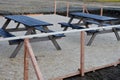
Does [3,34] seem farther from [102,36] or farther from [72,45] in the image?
[102,36]

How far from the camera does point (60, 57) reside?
6301 mm

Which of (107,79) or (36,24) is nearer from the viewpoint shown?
(107,79)

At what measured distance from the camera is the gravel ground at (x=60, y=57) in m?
5.21

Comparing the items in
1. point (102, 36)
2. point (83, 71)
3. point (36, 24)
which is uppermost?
point (36, 24)

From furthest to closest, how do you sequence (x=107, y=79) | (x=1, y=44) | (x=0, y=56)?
1. (x=1, y=44)
2. (x=0, y=56)
3. (x=107, y=79)

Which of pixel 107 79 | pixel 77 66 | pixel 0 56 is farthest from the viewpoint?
pixel 0 56

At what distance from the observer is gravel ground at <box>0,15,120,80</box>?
5.21m

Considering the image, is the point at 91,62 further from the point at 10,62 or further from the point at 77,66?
the point at 10,62

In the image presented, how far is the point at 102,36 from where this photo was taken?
8953mm

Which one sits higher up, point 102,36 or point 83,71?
point 83,71

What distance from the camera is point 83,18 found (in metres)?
8.84

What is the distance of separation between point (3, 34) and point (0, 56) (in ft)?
2.03

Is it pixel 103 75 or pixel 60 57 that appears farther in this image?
pixel 60 57

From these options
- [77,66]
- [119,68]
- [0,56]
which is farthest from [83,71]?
[0,56]
